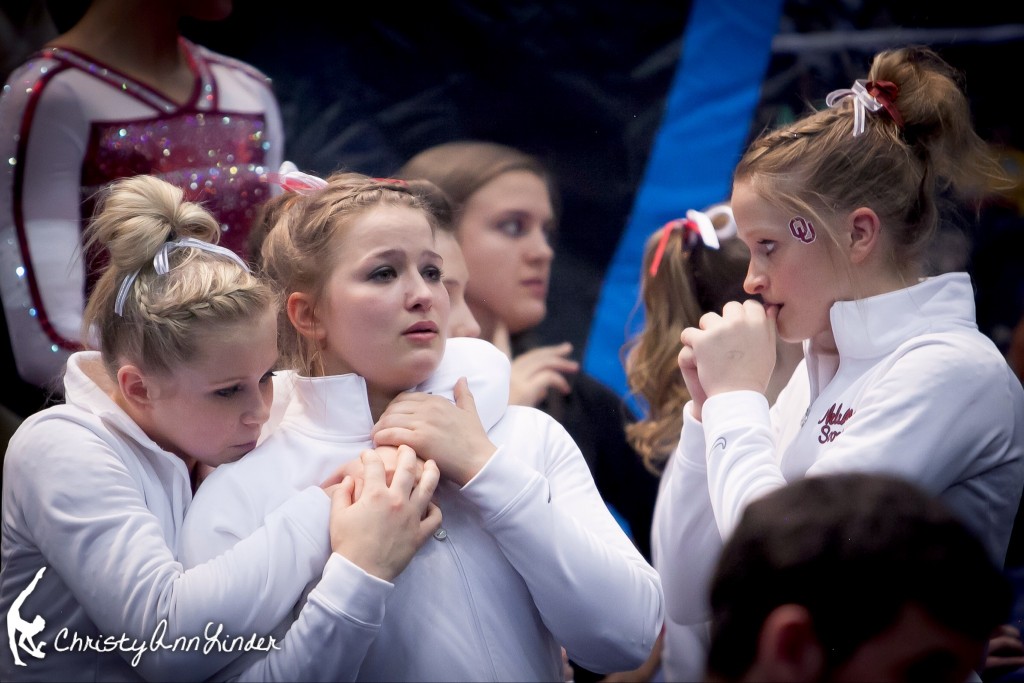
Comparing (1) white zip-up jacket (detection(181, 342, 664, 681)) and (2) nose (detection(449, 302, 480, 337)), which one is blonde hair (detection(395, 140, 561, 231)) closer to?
(2) nose (detection(449, 302, 480, 337))

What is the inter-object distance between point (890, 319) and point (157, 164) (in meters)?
1.00

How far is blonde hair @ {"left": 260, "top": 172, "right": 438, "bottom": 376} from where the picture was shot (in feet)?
3.74

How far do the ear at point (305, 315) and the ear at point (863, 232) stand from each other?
24.7 inches

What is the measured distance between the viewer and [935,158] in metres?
1.20

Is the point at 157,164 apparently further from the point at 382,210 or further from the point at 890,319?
the point at 890,319

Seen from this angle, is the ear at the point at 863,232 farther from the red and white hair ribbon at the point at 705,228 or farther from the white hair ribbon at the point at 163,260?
the white hair ribbon at the point at 163,260

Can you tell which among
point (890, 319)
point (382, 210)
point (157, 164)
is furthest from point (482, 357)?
point (157, 164)

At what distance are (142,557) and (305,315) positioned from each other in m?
0.32

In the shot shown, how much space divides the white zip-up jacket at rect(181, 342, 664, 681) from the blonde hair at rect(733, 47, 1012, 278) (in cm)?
46

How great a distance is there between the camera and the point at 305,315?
1158 millimetres

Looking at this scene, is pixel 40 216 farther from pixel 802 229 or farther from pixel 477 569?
pixel 802 229

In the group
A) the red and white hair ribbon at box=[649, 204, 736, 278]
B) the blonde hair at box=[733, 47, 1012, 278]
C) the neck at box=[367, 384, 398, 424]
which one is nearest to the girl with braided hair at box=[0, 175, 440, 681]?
the neck at box=[367, 384, 398, 424]

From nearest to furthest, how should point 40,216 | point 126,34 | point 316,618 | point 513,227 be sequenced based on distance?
point 316,618 < point 40,216 < point 126,34 < point 513,227

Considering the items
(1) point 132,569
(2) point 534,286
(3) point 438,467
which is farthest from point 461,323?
(1) point 132,569
